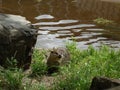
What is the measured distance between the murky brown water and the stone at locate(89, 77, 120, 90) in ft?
11.3

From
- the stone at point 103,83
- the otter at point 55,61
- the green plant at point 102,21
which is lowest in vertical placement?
the green plant at point 102,21

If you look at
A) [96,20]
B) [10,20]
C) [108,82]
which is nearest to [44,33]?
[96,20]

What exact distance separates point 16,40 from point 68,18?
490 centimetres

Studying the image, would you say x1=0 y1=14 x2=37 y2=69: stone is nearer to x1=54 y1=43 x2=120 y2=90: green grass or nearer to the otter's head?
the otter's head

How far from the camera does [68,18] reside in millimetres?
10531

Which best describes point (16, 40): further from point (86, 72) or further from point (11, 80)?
point (86, 72)

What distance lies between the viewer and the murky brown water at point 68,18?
8.51 meters

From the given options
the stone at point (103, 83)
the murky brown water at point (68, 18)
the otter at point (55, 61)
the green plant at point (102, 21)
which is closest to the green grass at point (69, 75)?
the otter at point (55, 61)

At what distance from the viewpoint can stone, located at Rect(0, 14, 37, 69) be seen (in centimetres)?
566

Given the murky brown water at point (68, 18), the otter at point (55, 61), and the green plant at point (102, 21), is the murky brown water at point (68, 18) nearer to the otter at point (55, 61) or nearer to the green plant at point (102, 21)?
the green plant at point (102, 21)

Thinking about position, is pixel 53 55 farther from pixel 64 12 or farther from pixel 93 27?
pixel 64 12

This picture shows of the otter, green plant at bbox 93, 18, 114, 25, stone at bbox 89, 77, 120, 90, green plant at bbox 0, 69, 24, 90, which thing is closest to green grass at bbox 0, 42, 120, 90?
green plant at bbox 0, 69, 24, 90

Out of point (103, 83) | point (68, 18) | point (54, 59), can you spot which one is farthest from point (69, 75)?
point (68, 18)

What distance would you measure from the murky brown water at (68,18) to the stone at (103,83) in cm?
344
